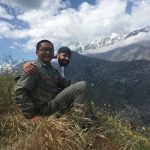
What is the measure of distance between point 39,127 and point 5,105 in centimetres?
152

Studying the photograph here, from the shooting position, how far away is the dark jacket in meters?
7.28

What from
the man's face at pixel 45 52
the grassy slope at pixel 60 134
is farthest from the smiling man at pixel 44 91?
the grassy slope at pixel 60 134

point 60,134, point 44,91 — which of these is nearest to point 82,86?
point 44,91

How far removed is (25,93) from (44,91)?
1.89ft

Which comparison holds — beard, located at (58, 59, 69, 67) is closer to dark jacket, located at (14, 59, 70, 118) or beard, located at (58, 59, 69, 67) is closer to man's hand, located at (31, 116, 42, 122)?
dark jacket, located at (14, 59, 70, 118)

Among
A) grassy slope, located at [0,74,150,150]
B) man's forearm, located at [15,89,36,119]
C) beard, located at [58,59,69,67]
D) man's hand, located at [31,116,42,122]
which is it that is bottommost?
→ grassy slope, located at [0,74,150,150]

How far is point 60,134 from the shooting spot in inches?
256

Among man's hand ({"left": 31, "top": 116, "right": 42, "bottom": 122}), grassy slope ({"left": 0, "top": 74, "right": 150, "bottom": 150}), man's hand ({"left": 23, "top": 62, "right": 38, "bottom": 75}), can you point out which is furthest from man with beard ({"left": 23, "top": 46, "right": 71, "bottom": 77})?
man's hand ({"left": 31, "top": 116, "right": 42, "bottom": 122})

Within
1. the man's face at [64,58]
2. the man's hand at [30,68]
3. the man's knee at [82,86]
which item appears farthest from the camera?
the man's face at [64,58]

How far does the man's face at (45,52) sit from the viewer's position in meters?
7.94

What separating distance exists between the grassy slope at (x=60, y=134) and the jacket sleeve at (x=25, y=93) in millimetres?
171

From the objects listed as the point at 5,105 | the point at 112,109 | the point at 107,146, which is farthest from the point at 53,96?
the point at 112,109

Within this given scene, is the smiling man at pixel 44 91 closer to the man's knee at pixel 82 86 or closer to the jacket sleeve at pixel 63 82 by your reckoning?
the man's knee at pixel 82 86

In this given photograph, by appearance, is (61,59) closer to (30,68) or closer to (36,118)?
(30,68)
